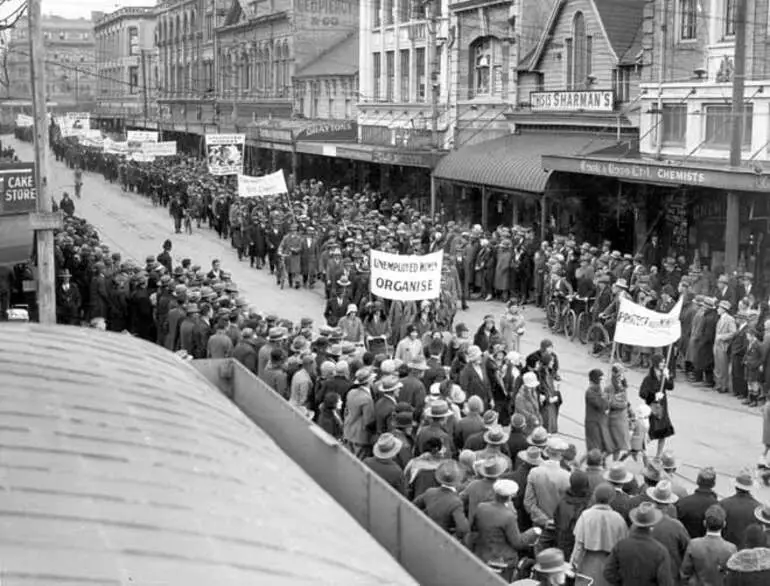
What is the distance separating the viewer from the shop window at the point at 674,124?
27.5 m

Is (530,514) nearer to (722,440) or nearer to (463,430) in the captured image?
(463,430)

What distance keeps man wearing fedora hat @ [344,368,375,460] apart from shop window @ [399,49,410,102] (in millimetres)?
36236

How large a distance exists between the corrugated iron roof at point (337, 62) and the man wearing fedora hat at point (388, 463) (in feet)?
157

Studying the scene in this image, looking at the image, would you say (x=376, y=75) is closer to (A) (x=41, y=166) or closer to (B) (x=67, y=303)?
(B) (x=67, y=303)

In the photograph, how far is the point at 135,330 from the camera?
19.7 m

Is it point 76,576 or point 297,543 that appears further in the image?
point 297,543

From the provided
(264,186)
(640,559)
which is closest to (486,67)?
(264,186)

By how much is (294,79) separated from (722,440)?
50867 millimetres

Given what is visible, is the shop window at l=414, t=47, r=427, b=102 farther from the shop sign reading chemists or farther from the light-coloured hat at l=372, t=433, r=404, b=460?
the light-coloured hat at l=372, t=433, r=404, b=460

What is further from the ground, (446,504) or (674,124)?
(674,124)

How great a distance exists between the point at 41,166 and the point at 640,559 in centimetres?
1243

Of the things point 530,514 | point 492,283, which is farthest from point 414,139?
point 530,514

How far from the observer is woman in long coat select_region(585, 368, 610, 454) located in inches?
507

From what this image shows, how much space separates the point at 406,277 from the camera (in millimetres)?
17844
